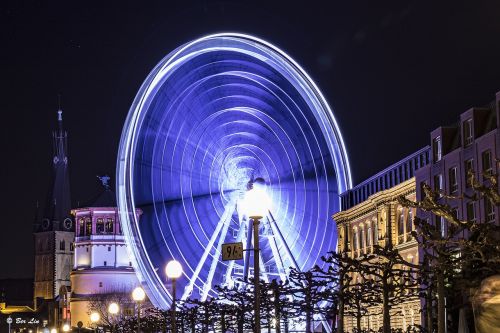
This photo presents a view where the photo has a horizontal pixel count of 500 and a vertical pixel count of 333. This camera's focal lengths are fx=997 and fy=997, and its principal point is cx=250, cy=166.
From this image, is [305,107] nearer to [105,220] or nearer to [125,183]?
[125,183]

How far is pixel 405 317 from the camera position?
70.4 meters

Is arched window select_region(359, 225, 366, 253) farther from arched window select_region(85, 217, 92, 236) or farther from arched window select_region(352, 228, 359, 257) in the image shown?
arched window select_region(85, 217, 92, 236)

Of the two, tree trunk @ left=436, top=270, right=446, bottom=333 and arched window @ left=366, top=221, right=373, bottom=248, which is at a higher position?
arched window @ left=366, top=221, right=373, bottom=248

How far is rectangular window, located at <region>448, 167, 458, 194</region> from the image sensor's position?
5717 cm

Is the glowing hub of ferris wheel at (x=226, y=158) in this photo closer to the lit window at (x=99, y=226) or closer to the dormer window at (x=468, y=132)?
the dormer window at (x=468, y=132)

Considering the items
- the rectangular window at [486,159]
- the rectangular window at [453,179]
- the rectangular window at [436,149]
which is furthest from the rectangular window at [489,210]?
the rectangular window at [436,149]

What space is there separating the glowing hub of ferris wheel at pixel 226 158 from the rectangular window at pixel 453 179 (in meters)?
8.03

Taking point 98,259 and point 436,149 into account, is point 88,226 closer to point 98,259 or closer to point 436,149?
point 98,259

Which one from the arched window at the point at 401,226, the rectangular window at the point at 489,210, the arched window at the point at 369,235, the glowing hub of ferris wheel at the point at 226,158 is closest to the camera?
the glowing hub of ferris wheel at the point at 226,158

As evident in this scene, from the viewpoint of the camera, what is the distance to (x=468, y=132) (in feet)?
183

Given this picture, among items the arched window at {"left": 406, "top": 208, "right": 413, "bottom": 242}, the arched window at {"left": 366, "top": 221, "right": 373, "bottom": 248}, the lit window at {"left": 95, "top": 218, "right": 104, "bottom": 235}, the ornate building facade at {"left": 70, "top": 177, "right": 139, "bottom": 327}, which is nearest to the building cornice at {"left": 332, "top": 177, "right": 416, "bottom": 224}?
the arched window at {"left": 366, "top": 221, "right": 373, "bottom": 248}

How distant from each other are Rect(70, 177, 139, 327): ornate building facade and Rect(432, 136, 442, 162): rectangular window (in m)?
100

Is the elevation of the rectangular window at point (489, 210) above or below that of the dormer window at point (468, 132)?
below

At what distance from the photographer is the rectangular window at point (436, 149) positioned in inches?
2399
